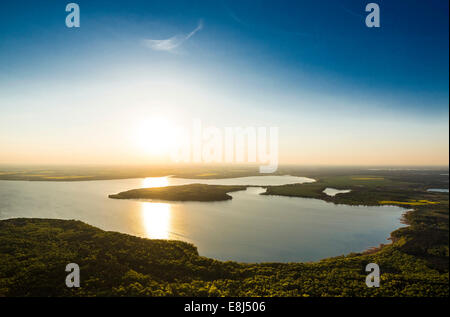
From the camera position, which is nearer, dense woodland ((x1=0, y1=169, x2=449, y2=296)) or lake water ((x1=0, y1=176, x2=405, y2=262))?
dense woodland ((x1=0, y1=169, x2=449, y2=296))

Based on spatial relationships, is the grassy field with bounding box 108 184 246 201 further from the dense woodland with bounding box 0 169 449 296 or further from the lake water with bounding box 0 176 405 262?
the dense woodland with bounding box 0 169 449 296

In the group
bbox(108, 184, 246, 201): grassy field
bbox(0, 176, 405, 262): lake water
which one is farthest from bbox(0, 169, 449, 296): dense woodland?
bbox(108, 184, 246, 201): grassy field

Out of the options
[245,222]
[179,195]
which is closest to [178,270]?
[245,222]

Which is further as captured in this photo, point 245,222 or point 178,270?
point 245,222

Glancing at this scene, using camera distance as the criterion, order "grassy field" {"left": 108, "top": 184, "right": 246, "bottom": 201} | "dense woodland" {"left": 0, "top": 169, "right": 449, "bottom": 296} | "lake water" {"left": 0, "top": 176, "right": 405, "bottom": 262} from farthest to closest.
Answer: "grassy field" {"left": 108, "top": 184, "right": 246, "bottom": 201}, "lake water" {"left": 0, "top": 176, "right": 405, "bottom": 262}, "dense woodland" {"left": 0, "top": 169, "right": 449, "bottom": 296}

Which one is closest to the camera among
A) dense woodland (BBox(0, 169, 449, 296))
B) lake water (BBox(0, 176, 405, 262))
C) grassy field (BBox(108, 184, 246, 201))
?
dense woodland (BBox(0, 169, 449, 296))

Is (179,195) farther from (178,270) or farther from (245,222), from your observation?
(178,270)

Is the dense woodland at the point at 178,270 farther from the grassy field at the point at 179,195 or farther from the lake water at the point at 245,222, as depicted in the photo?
the grassy field at the point at 179,195

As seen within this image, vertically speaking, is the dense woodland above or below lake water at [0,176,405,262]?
above

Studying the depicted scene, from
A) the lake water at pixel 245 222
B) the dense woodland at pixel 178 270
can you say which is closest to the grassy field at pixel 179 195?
the lake water at pixel 245 222
